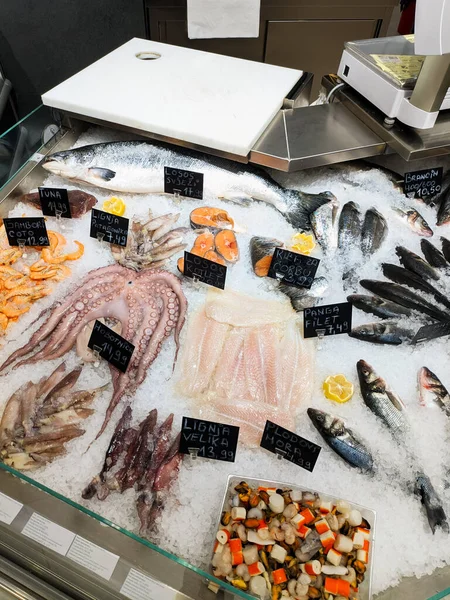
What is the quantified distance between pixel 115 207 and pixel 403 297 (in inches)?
52.9

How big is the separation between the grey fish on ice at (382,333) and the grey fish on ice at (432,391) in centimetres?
16

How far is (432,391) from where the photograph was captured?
1512mm

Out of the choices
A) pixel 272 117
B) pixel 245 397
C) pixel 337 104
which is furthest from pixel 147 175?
pixel 245 397

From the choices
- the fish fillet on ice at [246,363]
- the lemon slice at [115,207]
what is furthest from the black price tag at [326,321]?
the lemon slice at [115,207]

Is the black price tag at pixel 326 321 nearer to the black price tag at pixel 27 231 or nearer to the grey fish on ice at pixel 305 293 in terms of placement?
the grey fish on ice at pixel 305 293

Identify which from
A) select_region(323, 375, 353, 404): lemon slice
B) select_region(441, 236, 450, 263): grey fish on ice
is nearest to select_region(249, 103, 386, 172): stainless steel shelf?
select_region(441, 236, 450, 263): grey fish on ice

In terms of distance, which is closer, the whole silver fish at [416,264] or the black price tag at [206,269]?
the black price tag at [206,269]

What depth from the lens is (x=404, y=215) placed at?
83.1 inches

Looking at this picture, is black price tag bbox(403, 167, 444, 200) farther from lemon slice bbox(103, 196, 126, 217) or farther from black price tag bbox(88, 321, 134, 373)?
black price tag bbox(88, 321, 134, 373)

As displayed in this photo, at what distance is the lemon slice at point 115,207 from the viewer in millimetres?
2049

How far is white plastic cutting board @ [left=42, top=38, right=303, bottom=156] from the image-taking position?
2020 mm

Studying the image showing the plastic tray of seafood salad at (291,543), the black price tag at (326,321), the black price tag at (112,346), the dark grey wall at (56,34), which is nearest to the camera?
the plastic tray of seafood salad at (291,543)

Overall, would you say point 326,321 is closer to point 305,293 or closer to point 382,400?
point 305,293

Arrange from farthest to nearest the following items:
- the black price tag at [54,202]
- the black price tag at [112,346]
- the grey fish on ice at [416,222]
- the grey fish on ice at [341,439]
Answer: the grey fish on ice at [416,222], the black price tag at [54,202], the black price tag at [112,346], the grey fish on ice at [341,439]
